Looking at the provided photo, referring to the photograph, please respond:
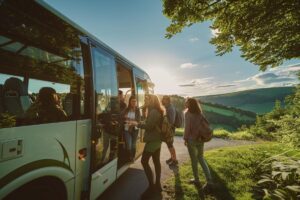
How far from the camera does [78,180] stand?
3238 millimetres

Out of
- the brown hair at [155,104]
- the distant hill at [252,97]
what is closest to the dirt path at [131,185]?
the brown hair at [155,104]

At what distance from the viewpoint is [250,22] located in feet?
14.3

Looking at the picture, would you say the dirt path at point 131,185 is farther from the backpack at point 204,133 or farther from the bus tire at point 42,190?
the bus tire at point 42,190

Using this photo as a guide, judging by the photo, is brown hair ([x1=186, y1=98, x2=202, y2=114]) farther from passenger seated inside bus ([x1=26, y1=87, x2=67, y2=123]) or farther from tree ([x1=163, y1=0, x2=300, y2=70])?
passenger seated inside bus ([x1=26, y1=87, x2=67, y2=123])

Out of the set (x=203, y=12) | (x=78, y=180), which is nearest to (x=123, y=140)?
(x=78, y=180)

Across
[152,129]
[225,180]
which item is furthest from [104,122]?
[225,180]

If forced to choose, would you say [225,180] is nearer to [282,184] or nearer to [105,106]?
[282,184]

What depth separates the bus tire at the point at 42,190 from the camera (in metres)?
2.28

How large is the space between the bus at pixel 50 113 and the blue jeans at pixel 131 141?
161cm

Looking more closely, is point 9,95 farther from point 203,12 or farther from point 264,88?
point 264,88

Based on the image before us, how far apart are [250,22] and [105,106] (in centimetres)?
330

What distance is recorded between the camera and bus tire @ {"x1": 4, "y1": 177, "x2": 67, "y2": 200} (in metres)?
2.28

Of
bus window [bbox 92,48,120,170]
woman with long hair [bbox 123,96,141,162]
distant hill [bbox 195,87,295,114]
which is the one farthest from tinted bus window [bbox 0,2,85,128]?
distant hill [bbox 195,87,295,114]

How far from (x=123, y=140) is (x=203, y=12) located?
364 centimetres
